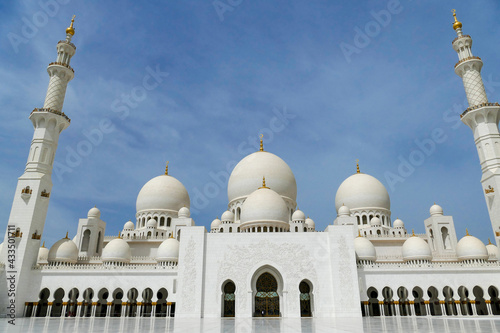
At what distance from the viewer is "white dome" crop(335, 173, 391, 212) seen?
28.3 metres

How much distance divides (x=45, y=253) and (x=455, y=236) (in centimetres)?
3131

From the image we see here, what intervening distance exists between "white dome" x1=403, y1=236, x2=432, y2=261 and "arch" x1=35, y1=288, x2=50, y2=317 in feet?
74.9

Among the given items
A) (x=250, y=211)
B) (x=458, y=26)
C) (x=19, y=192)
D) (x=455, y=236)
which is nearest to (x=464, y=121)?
(x=458, y=26)

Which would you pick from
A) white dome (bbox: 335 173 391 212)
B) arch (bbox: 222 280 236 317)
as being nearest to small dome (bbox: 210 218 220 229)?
arch (bbox: 222 280 236 317)

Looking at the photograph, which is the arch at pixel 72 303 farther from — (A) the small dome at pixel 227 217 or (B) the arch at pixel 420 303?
(B) the arch at pixel 420 303

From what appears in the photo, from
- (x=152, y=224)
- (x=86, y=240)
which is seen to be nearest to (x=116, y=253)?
(x=86, y=240)

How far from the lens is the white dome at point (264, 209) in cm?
2123

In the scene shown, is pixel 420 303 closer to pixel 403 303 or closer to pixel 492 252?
pixel 403 303

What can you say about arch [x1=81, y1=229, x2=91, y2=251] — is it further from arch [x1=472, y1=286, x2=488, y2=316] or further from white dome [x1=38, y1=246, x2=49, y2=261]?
arch [x1=472, y1=286, x2=488, y2=316]

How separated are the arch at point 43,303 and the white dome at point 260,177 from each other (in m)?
14.0

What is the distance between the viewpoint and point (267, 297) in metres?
18.8

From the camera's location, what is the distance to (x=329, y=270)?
1862 centimetres

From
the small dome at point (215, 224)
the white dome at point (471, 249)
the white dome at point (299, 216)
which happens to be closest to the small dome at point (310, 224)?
the white dome at point (299, 216)

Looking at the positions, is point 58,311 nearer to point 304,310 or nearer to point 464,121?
point 304,310
